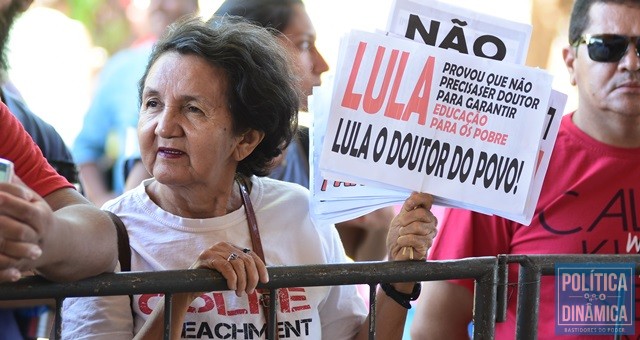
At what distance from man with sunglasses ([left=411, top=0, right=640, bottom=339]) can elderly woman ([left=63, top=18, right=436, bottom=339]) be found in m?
0.35

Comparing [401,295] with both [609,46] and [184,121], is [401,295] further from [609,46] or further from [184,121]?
[609,46]

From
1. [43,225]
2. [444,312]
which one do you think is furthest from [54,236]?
[444,312]

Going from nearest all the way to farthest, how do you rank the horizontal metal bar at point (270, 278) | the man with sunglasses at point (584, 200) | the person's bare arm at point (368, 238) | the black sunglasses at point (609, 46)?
the horizontal metal bar at point (270, 278) < the man with sunglasses at point (584, 200) < the black sunglasses at point (609, 46) < the person's bare arm at point (368, 238)

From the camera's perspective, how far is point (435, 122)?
276 centimetres

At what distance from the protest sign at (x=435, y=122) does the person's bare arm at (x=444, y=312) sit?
492 mm

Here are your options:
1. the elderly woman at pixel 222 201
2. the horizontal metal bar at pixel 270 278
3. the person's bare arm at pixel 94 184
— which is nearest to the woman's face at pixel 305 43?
the elderly woman at pixel 222 201

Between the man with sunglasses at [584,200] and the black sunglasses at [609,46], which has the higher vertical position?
the black sunglasses at [609,46]

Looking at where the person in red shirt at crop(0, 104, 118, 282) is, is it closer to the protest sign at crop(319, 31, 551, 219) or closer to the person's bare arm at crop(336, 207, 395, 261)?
the protest sign at crop(319, 31, 551, 219)

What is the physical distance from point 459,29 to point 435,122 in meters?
0.25

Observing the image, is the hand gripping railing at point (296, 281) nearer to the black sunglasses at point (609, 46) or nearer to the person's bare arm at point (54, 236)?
the person's bare arm at point (54, 236)

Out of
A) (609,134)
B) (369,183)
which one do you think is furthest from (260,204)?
(609,134)

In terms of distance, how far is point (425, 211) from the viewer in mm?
2783

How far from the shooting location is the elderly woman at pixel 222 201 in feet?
8.85

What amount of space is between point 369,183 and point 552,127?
54 cm
